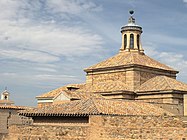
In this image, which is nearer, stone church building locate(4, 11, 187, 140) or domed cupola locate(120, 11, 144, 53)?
stone church building locate(4, 11, 187, 140)

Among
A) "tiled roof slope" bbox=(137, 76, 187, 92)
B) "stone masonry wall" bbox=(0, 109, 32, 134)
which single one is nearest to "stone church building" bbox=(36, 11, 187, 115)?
"tiled roof slope" bbox=(137, 76, 187, 92)

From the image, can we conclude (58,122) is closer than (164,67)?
Yes

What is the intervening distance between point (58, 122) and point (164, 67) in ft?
38.9

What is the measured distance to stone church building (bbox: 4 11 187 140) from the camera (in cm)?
1412

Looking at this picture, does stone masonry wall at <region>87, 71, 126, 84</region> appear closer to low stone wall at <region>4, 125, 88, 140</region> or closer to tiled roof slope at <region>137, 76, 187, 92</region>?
tiled roof slope at <region>137, 76, 187, 92</region>

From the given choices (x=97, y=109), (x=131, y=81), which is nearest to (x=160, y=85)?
(x=131, y=81)

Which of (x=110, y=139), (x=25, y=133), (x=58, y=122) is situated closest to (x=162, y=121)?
(x=110, y=139)

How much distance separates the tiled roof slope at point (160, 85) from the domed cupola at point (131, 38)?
3.76 meters

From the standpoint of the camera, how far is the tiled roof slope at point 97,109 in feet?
51.1

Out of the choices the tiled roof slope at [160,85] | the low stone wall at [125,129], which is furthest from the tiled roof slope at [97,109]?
the tiled roof slope at [160,85]

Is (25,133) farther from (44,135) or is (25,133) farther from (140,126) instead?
(140,126)

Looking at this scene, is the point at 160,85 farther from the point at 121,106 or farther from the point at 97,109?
the point at 97,109

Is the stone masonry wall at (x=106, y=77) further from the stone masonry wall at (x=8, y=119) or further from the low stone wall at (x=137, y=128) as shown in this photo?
the low stone wall at (x=137, y=128)

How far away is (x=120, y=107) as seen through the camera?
17.1 m
